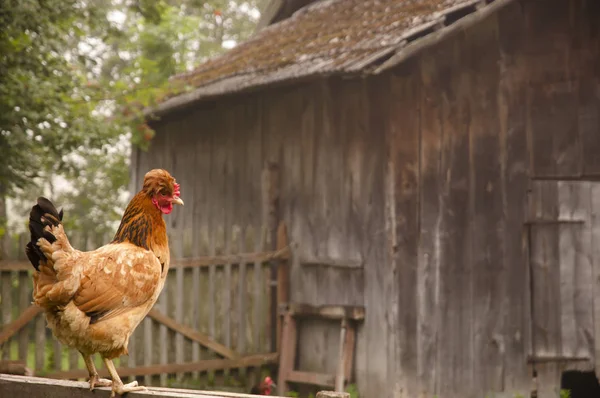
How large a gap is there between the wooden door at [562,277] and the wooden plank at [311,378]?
89.9 inches

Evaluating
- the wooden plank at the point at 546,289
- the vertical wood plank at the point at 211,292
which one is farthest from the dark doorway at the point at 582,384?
the vertical wood plank at the point at 211,292

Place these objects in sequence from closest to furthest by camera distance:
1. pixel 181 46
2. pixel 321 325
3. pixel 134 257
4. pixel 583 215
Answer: pixel 134 257, pixel 583 215, pixel 321 325, pixel 181 46

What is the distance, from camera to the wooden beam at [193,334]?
10.2 metres

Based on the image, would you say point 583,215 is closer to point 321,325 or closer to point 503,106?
point 503,106

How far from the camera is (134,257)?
18.1ft

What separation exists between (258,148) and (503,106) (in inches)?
145

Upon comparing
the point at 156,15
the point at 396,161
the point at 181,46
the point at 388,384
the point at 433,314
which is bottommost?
the point at 388,384

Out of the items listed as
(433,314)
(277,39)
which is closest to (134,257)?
(433,314)

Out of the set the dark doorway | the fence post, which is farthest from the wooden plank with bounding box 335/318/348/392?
the fence post

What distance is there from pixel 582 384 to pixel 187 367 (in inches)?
165

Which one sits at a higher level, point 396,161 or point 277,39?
point 277,39

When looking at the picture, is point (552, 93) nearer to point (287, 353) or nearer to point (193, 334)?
point (287, 353)

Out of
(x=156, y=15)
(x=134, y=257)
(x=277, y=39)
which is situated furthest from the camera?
(x=277, y=39)

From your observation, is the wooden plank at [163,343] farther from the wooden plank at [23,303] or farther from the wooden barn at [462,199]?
the wooden plank at [23,303]
